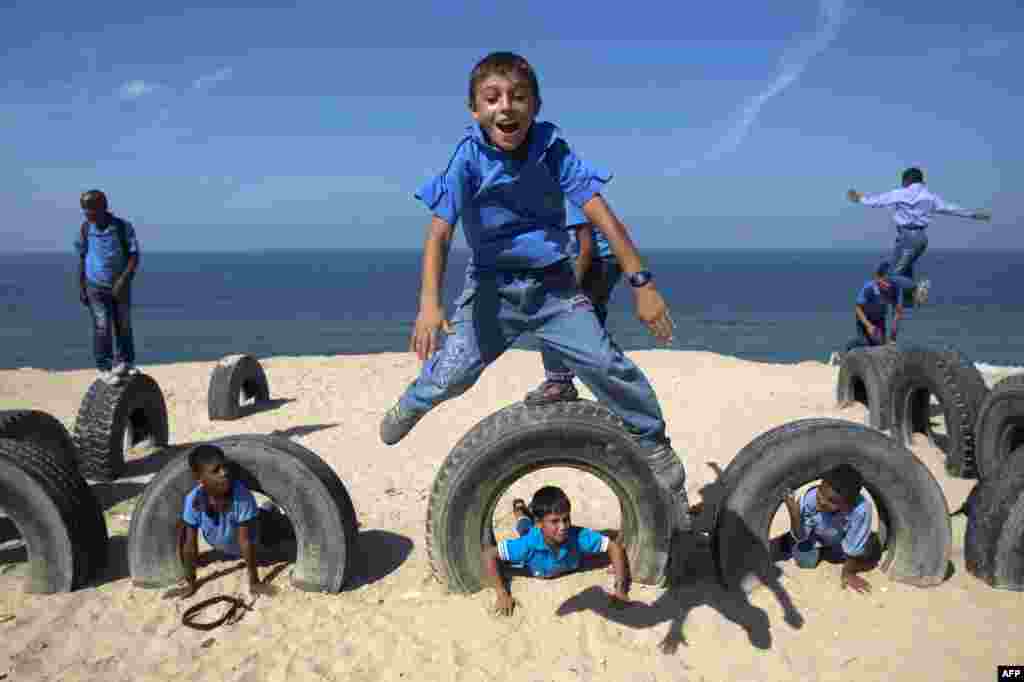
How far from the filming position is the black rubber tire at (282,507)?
5125mm

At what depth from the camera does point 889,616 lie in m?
4.69

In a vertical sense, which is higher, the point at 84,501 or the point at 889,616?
the point at 84,501

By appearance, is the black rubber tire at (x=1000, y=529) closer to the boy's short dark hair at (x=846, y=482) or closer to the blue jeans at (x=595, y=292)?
the boy's short dark hair at (x=846, y=482)

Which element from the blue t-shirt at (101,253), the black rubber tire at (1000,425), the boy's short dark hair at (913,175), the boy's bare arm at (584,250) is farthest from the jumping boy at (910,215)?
the blue t-shirt at (101,253)

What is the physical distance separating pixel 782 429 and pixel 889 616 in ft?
4.47

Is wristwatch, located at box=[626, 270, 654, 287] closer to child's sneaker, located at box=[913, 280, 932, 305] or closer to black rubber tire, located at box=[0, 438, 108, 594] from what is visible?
black rubber tire, located at box=[0, 438, 108, 594]

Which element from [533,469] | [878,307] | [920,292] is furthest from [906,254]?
[533,469]

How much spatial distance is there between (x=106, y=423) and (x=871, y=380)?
972 centimetres

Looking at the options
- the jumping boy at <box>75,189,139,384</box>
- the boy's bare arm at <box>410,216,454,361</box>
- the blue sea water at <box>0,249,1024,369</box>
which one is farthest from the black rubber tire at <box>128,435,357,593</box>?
the blue sea water at <box>0,249,1024,369</box>

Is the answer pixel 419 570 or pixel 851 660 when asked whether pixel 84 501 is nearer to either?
pixel 419 570

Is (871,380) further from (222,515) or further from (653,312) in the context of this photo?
(222,515)

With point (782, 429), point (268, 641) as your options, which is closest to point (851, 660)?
point (782, 429)

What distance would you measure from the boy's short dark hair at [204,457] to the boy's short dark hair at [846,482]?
430 centimetres

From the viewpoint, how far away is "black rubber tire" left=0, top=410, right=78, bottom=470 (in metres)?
6.92
